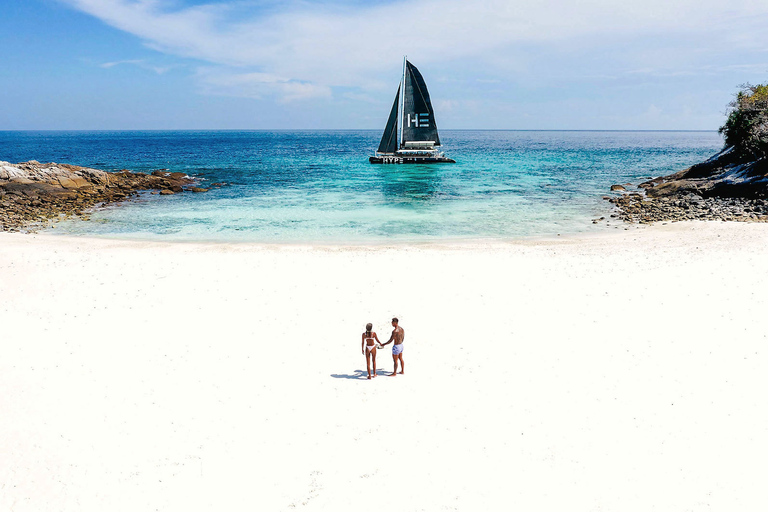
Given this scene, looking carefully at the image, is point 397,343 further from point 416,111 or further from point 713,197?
point 416,111

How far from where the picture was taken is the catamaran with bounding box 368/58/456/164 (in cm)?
6956

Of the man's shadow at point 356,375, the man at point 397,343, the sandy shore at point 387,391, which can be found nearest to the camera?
the sandy shore at point 387,391

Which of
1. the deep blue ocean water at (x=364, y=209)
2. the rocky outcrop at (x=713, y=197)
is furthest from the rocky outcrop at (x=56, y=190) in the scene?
the rocky outcrop at (x=713, y=197)

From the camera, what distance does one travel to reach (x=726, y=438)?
9312mm

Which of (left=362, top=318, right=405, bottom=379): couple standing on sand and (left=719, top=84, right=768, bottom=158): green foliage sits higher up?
(left=719, top=84, right=768, bottom=158): green foliage

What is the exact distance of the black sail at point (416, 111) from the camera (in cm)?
6906

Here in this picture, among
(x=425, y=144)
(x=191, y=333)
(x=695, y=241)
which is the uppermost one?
(x=425, y=144)

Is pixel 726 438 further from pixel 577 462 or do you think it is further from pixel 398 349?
pixel 398 349

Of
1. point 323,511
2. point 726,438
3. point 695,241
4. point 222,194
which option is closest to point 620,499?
point 726,438

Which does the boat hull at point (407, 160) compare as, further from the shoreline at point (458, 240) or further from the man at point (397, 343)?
the man at point (397, 343)

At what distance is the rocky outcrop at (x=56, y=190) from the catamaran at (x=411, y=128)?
3394 centimetres

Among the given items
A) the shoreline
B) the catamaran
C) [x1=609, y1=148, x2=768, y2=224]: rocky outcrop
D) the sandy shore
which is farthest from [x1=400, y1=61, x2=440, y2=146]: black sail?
the sandy shore

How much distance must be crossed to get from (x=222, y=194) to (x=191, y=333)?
36083mm

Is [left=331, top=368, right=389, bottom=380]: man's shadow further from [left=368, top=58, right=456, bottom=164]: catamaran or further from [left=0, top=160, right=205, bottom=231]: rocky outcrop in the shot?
[left=368, top=58, right=456, bottom=164]: catamaran
